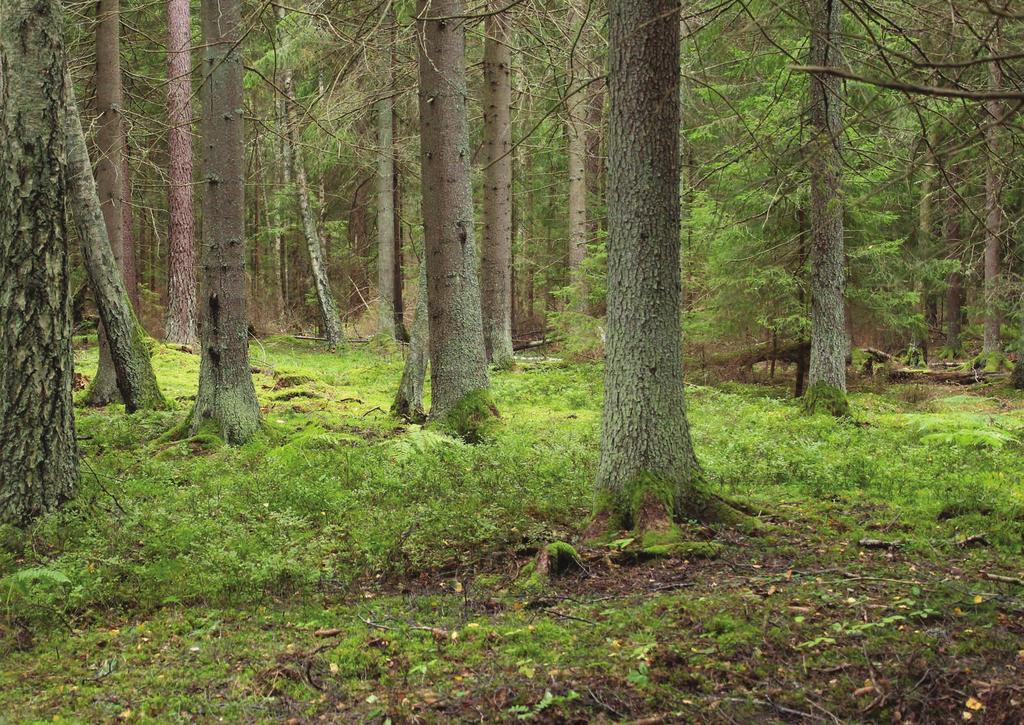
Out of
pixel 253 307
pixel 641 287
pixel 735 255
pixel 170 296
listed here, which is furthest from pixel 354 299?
pixel 641 287

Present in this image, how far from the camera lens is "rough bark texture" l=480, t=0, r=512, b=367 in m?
13.4

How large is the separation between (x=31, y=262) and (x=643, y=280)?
413 cm

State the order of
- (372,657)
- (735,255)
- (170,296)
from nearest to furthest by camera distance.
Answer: (372,657) → (735,255) → (170,296)

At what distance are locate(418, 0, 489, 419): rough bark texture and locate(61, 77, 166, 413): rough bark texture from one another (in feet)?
12.1

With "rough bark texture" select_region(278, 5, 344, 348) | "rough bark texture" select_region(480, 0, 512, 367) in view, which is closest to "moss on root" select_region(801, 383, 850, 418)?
"rough bark texture" select_region(480, 0, 512, 367)

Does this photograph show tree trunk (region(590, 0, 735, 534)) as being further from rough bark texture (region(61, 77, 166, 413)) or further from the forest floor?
rough bark texture (region(61, 77, 166, 413))

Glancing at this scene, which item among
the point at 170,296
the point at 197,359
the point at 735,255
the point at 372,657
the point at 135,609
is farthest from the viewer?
the point at 170,296

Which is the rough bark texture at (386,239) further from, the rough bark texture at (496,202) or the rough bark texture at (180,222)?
the rough bark texture at (496,202)

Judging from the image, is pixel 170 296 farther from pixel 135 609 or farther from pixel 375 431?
pixel 135 609

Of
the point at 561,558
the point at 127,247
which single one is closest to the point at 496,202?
the point at 127,247

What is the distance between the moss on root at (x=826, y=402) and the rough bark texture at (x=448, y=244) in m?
5.08

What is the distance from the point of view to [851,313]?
15031 millimetres

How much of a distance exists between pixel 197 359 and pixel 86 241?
610cm

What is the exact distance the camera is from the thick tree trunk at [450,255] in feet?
27.0
